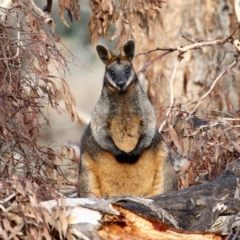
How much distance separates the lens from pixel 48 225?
4.59 metres

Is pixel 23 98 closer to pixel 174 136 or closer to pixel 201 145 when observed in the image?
pixel 174 136

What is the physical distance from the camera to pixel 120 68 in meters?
7.34

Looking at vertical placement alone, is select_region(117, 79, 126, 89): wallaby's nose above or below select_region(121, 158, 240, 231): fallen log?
above

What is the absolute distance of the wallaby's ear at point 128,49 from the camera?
7.35m

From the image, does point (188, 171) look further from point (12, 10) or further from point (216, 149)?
point (12, 10)

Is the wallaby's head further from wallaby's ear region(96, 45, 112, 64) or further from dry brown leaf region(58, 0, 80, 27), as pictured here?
dry brown leaf region(58, 0, 80, 27)

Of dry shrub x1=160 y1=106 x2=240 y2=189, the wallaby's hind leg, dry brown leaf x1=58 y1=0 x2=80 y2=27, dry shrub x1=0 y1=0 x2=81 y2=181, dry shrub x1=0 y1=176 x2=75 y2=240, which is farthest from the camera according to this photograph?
dry shrub x1=160 y1=106 x2=240 y2=189

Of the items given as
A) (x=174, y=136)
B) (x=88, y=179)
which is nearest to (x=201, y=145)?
(x=174, y=136)

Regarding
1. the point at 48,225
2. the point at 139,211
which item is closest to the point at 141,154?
the point at 139,211

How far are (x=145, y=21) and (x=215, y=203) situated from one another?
320 cm

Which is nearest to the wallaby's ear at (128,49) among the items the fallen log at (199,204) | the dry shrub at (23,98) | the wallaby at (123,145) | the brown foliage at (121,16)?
the wallaby at (123,145)

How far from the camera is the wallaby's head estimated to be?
23.9 ft

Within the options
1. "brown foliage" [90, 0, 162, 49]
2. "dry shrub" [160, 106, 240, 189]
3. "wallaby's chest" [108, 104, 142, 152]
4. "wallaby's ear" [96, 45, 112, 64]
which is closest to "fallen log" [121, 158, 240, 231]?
"wallaby's chest" [108, 104, 142, 152]

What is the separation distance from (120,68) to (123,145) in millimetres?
836
